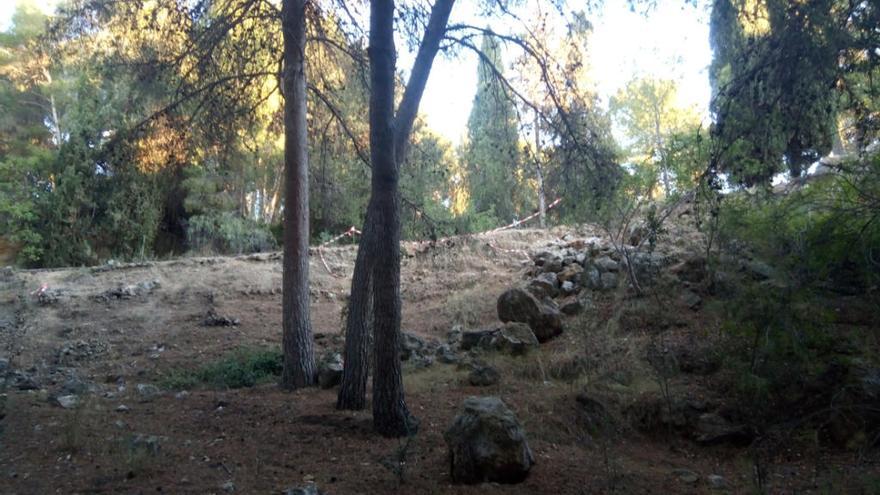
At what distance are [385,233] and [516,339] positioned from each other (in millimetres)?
4093

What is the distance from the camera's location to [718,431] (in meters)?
6.69

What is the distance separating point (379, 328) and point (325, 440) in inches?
51.1

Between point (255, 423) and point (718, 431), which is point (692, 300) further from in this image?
point (255, 423)

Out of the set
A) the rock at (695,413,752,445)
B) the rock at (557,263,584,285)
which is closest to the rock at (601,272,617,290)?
the rock at (557,263,584,285)

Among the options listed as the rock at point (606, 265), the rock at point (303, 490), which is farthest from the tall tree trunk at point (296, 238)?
the rock at point (606, 265)

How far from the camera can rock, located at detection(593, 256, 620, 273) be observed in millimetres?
11305

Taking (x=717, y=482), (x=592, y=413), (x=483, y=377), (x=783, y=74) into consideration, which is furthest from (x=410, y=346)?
(x=783, y=74)

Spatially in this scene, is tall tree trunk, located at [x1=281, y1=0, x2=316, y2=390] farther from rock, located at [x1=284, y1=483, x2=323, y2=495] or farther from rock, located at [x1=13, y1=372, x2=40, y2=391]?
rock, located at [x1=284, y1=483, x2=323, y2=495]

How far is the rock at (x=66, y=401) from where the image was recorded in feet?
23.9

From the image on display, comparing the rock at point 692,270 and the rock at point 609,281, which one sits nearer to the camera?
the rock at point 692,270

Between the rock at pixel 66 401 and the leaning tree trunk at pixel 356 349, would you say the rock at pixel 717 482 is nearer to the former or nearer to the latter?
the leaning tree trunk at pixel 356 349

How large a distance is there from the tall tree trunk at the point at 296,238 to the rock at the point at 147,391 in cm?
168

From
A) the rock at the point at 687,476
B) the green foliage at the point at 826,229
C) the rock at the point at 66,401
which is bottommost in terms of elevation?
the rock at the point at 687,476

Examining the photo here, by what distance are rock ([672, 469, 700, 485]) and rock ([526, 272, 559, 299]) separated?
5.77 metres
